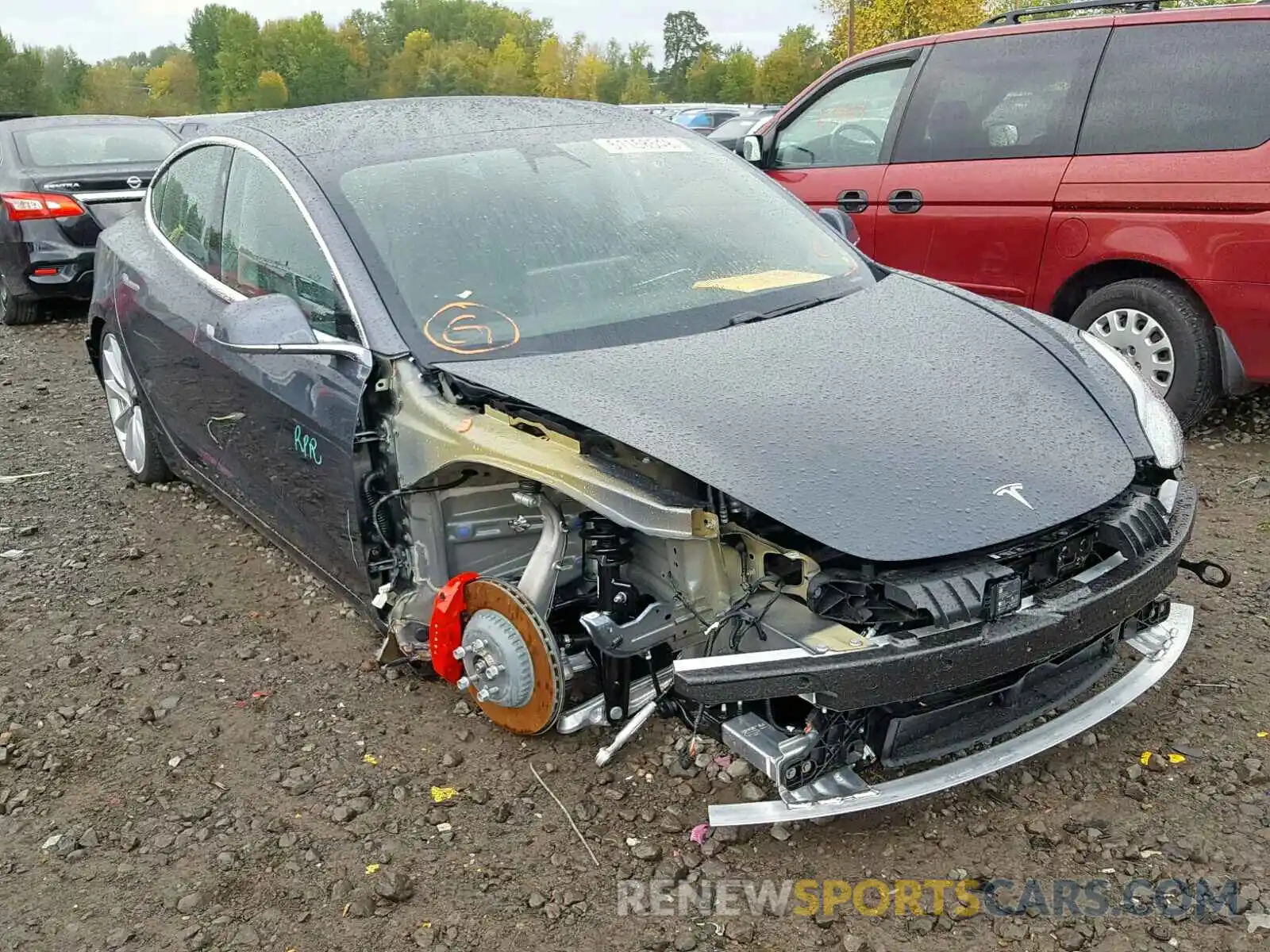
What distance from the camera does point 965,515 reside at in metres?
2.37

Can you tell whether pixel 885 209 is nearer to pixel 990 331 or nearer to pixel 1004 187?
pixel 1004 187

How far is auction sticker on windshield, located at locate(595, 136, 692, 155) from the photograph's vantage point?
3.75 m

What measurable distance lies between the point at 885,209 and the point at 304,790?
4315 millimetres

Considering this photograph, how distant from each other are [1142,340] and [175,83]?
105108 millimetres

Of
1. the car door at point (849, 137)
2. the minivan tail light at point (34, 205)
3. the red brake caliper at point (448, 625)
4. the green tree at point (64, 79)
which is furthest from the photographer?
the green tree at point (64, 79)

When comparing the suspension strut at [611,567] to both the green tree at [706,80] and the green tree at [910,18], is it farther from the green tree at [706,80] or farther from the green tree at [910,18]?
the green tree at [706,80]

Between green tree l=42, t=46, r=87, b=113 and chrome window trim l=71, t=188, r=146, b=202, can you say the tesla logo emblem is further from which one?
green tree l=42, t=46, r=87, b=113

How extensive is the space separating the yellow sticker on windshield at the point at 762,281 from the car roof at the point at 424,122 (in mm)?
827

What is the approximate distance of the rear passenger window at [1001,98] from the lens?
5.32 m

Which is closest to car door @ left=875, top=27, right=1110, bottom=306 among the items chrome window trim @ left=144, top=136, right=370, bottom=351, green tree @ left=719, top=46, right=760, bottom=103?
chrome window trim @ left=144, top=136, right=370, bottom=351

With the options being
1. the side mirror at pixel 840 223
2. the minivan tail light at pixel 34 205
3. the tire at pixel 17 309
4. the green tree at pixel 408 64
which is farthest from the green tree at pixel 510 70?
the side mirror at pixel 840 223

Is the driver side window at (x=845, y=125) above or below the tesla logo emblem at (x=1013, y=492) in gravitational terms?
above

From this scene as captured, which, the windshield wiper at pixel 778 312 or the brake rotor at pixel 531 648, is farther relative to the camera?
the windshield wiper at pixel 778 312

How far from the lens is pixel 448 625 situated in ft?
9.82
